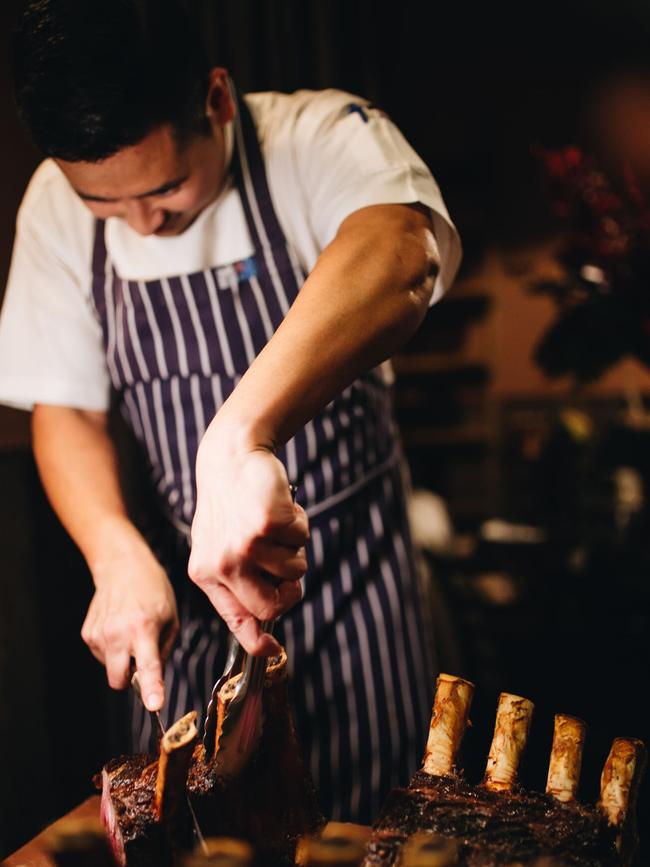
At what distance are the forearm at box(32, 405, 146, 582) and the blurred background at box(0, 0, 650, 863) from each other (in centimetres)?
34

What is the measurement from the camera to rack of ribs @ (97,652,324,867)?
83cm

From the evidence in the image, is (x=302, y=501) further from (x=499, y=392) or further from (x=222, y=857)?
(x=499, y=392)

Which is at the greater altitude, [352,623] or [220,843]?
[220,843]

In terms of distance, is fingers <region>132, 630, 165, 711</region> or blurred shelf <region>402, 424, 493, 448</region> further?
blurred shelf <region>402, 424, 493, 448</region>

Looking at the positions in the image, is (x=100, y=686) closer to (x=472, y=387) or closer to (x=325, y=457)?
(x=325, y=457)

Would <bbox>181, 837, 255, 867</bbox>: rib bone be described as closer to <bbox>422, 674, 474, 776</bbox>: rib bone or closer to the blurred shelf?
<bbox>422, 674, 474, 776</bbox>: rib bone

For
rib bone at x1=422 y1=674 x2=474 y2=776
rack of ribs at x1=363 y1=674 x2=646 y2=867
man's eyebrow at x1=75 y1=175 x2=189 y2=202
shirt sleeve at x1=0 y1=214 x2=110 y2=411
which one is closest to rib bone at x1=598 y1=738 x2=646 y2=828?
rack of ribs at x1=363 y1=674 x2=646 y2=867

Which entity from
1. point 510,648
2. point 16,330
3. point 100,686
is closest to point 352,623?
point 16,330

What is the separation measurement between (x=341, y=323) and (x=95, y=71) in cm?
41

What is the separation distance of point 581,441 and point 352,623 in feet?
5.99

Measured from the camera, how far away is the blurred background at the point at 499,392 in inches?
70.3

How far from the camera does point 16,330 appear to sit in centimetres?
133

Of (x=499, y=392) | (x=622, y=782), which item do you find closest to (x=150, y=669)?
(x=622, y=782)

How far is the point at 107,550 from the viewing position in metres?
1.18
